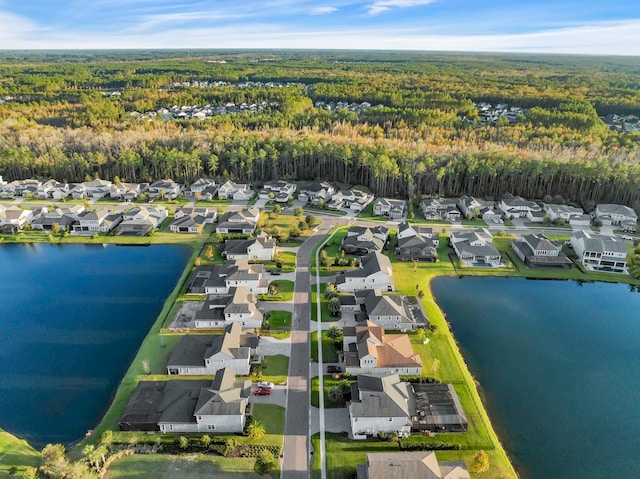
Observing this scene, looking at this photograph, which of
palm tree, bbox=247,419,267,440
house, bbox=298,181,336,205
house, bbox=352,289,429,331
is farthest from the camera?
house, bbox=298,181,336,205

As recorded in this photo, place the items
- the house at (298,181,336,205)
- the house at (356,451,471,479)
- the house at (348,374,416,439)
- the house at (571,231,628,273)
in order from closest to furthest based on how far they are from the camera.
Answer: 1. the house at (356,451,471,479)
2. the house at (348,374,416,439)
3. the house at (571,231,628,273)
4. the house at (298,181,336,205)

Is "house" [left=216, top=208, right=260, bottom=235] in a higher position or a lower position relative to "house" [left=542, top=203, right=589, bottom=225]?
higher

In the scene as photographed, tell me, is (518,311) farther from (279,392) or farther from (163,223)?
(163,223)

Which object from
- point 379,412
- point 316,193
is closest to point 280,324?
point 379,412

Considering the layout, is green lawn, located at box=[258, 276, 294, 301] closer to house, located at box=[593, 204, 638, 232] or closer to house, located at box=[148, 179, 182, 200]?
house, located at box=[148, 179, 182, 200]

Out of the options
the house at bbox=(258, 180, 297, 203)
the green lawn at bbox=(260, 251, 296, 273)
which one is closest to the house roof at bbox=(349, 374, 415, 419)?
the green lawn at bbox=(260, 251, 296, 273)

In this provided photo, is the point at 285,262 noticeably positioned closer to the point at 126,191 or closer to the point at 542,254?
the point at 542,254

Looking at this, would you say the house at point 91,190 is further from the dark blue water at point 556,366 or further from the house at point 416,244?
the dark blue water at point 556,366

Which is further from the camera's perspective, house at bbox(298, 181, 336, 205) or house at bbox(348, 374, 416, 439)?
house at bbox(298, 181, 336, 205)
